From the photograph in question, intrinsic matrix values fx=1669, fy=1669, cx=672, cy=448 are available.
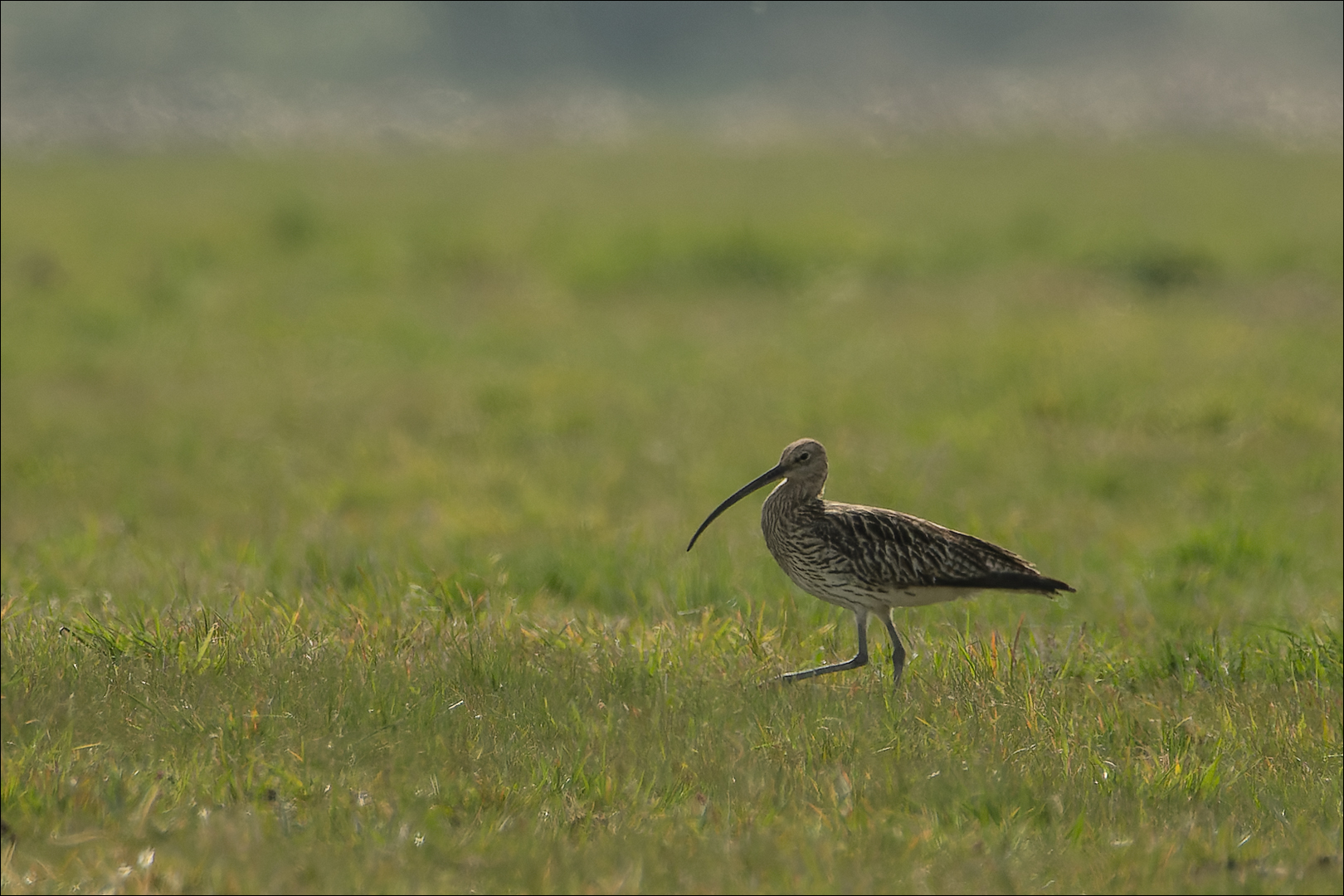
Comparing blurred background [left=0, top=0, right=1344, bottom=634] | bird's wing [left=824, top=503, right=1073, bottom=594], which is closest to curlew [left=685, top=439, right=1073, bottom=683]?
bird's wing [left=824, top=503, right=1073, bottom=594]

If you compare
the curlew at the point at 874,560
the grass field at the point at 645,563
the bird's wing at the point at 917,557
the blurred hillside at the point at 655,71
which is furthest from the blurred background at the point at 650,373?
the blurred hillside at the point at 655,71

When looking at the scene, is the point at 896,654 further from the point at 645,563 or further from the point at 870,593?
the point at 645,563

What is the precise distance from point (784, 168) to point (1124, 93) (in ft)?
150

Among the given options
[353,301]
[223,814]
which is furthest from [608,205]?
[223,814]

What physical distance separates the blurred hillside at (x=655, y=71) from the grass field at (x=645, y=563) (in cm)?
3889

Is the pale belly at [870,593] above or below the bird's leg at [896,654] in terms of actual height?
above

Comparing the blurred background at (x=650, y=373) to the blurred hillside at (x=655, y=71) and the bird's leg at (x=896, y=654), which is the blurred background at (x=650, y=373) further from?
the blurred hillside at (x=655, y=71)

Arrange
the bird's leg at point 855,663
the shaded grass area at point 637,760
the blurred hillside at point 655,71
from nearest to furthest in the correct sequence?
the shaded grass area at point 637,760, the bird's leg at point 855,663, the blurred hillside at point 655,71

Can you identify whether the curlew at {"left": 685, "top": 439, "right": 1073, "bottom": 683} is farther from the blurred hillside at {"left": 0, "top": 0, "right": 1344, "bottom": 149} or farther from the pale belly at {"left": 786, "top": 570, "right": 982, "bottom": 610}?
the blurred hillside at {"left": 0, "top": 0, "right": 1344, "bottom": 149}

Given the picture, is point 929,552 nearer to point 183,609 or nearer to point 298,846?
point 298,846

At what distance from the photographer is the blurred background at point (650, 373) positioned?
937 cm

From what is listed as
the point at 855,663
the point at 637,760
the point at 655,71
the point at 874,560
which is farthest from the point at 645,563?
the point at 655,71

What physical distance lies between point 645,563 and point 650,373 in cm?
704

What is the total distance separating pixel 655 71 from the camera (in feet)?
376
